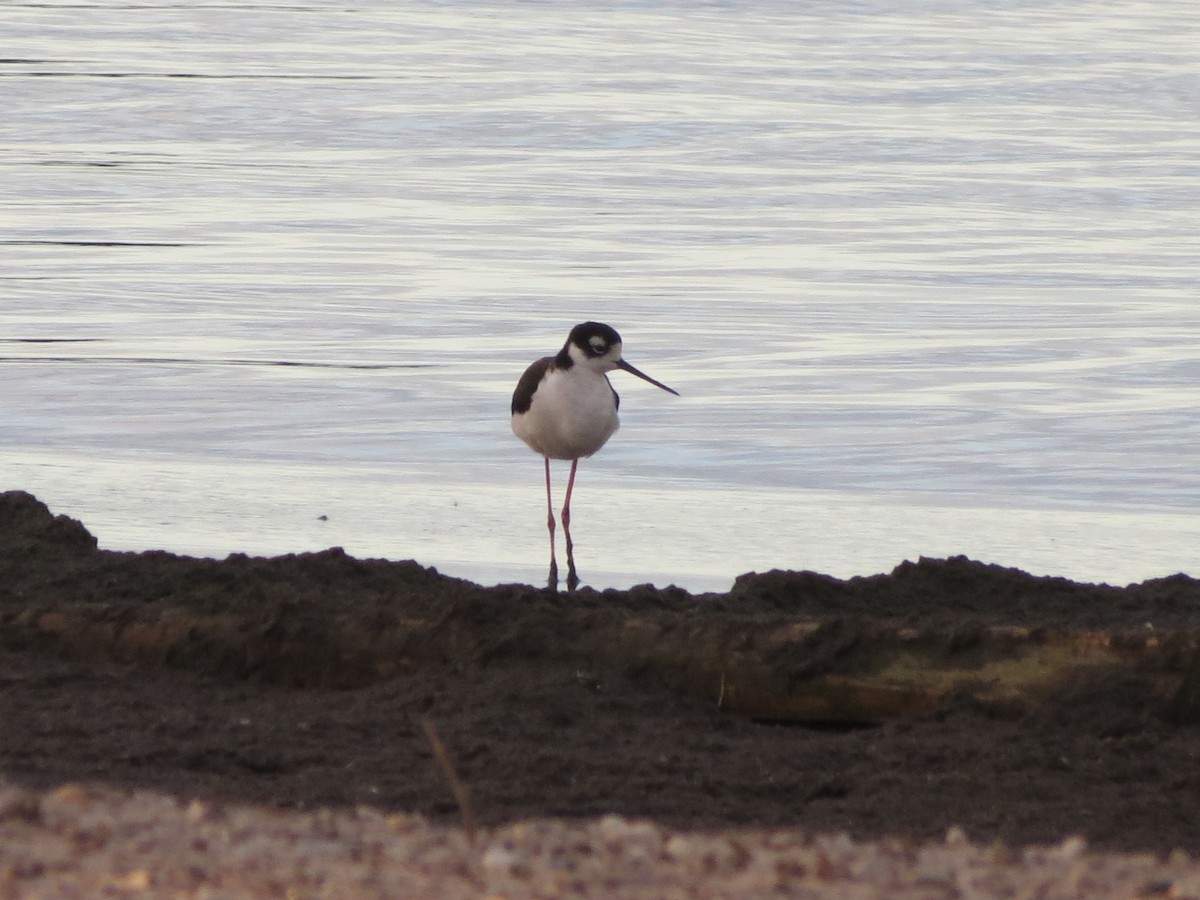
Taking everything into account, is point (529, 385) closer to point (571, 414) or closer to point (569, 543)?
point (571, 414)

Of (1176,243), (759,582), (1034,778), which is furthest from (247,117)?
(1034,778)

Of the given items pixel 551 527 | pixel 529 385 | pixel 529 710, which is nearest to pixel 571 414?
pixel 529 385

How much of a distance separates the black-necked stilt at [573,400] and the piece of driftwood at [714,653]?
11.9ft

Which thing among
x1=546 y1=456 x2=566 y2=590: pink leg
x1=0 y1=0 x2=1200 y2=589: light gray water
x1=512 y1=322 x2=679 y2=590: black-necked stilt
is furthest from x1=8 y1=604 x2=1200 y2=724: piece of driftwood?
x1=512 y1=322 x2=679 y2=590: black-necked stilt

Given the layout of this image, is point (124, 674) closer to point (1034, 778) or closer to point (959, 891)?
point (1034, 778)

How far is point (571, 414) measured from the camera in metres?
11.9

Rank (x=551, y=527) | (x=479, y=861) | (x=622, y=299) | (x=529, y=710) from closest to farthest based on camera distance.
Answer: (x=479, y=861), (x=529, y=710), (x=551, y=527), (x=622, y=299)

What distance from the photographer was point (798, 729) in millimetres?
7770

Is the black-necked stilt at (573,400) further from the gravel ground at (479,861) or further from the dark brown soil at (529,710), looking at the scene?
the gravel ground at (479,861)

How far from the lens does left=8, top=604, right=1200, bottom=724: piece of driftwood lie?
764cm

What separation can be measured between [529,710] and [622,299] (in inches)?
389

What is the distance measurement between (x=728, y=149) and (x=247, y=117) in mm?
5840

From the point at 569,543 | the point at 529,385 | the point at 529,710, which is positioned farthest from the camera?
the point at 529,385

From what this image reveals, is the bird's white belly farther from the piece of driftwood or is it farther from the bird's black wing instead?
the piece of driftwood
